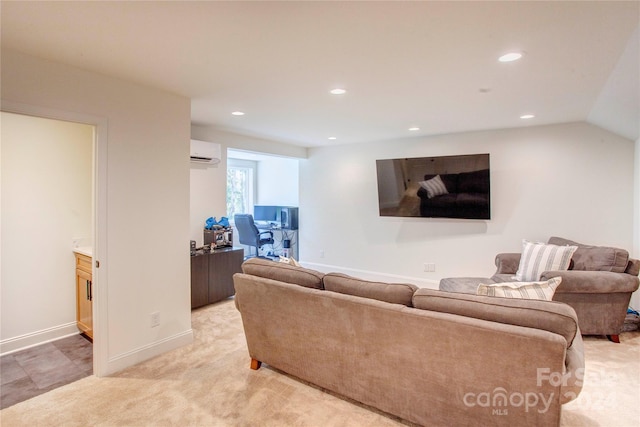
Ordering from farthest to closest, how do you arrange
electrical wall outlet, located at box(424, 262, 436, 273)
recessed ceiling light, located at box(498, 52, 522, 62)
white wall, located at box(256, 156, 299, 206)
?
white wall, located at box(256, 156, 299, 206)
electrical wall outlet, located at box(424, 262, 436, 273)
recessed ceiling light, located at box(498, 52, 522, 62)

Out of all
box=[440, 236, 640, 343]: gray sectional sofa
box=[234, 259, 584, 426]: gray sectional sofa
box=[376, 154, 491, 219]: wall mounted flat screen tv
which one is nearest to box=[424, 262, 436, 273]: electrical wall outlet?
box=[376, 154, 491, 219]: wall mounted flat screen tv

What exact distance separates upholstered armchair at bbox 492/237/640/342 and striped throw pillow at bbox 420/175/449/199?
1855 mm

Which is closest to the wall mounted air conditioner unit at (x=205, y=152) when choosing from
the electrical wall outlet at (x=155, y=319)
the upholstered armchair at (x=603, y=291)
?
the electrical wall outlet at (x=155, y=319)

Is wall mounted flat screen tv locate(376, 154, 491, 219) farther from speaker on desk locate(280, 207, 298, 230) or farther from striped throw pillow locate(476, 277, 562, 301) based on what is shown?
striped throw pillow locate(476, 277, 562, 301)

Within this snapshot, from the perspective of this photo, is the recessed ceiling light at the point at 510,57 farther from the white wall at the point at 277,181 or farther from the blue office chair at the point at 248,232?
the white wall at the point at 277,181

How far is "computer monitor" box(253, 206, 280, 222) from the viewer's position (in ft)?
23.5

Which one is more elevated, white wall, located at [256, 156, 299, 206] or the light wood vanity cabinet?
white wall, located at [256, 156, 299, 206]

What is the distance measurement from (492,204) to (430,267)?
4.21 ft

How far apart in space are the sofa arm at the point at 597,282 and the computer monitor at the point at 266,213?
514 cm

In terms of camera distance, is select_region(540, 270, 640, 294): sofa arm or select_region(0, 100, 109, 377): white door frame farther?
select_region(540, 270, 640, 294): sofa arm

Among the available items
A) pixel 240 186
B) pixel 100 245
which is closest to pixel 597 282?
pixel 100 245

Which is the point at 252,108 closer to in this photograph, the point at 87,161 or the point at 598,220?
the point at 87,161

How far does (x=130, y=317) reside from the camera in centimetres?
274

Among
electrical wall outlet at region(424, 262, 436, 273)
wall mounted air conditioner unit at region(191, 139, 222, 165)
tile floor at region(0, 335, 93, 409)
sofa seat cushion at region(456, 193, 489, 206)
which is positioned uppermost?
wall mounted air conditioner unit at region(191, 139, 222, 165)
